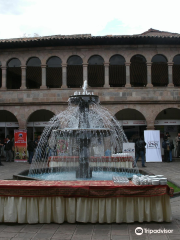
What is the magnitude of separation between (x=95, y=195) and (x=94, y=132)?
132 inches

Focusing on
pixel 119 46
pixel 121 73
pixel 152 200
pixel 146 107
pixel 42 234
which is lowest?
pixel 42 234

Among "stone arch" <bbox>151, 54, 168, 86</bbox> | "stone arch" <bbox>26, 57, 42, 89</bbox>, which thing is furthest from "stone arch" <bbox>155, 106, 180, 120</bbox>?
"stone arch" <bbox>26, 57, 42, 89</bbox>

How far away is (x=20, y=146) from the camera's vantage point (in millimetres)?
18125

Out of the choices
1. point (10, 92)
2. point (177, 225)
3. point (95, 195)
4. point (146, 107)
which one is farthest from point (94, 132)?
point (10, 92)

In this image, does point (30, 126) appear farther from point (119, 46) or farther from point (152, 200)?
point (152, 200)

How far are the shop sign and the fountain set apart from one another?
796 mm

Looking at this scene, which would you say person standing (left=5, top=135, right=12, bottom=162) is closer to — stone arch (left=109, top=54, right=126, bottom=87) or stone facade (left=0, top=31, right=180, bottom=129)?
stone facade (left=0, top=31, right=180, bottom=129)

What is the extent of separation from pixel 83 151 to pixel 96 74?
11.0 m

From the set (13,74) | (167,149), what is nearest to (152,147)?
(167,149)

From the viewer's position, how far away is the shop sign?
18.1 metres

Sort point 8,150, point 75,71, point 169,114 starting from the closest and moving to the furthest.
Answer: point 8,150
point 75,71
point 169,114

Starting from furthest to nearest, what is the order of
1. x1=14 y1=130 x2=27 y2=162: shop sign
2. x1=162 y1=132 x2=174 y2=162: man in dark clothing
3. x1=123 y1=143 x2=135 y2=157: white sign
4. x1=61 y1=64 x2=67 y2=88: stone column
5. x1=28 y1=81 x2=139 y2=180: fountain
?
x1=61 y1=64 x2=67 y2=88: stone column < x1=14 y1=130 x2=27 y2=162: shop sign < x1=162 y1=132 x2=174 y2=162: man in dark clothing < x1=123 y1=143 x2=135 y2=157: white sign < x1=28 y1=81 x2=139 y2=180: fountain

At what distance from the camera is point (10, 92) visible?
1981 cm

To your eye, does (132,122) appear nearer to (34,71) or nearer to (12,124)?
(34,71)
